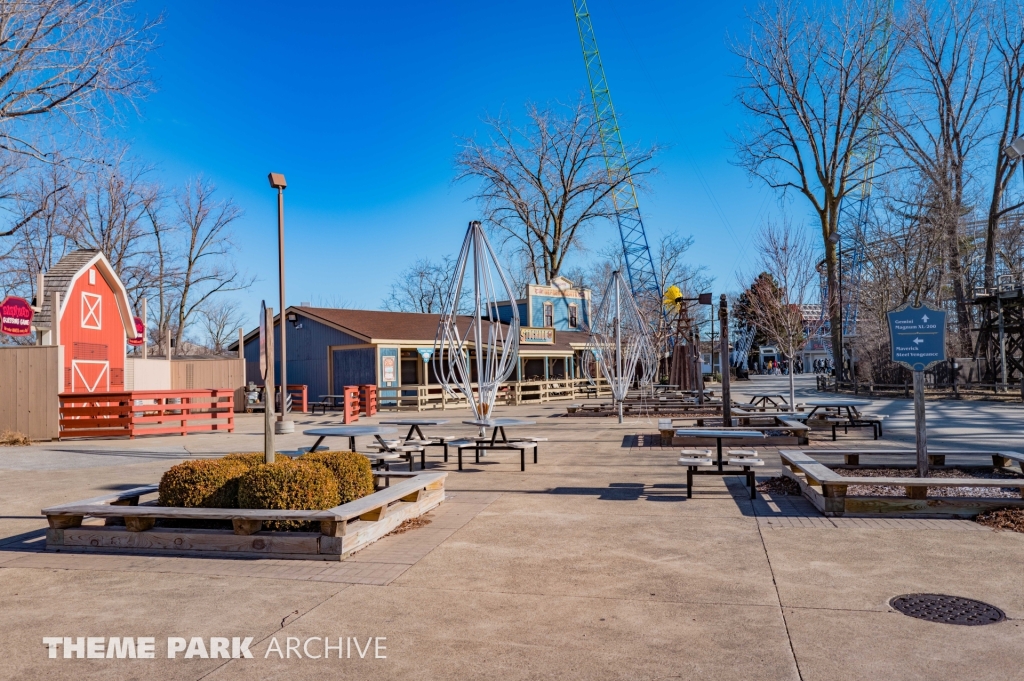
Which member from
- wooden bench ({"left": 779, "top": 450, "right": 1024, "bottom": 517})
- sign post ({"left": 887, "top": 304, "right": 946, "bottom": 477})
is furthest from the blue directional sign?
wooden bench ({"left": 779, "top": 450, "right": 1024, "bottom": 517})

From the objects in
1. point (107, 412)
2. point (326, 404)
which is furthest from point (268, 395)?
point (326, 404)

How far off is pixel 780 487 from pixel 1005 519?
8.50 ft

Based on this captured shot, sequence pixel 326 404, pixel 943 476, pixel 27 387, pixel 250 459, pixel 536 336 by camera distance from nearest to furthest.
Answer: pixel 250 459 < pixel 943 476 < pixel 27 387 < pixel 326 404 < pixel 536 336

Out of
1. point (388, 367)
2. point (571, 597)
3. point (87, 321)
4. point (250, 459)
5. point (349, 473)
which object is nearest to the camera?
point (571, 597)

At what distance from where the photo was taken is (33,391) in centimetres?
1703

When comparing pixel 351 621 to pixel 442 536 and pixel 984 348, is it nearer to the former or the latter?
pixel 442 536

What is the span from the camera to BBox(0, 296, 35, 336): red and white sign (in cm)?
→ 1709

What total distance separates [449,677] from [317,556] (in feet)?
9.01

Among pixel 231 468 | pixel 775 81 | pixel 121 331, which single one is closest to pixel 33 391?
pixel 121 331

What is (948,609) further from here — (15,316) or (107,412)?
(15,316)

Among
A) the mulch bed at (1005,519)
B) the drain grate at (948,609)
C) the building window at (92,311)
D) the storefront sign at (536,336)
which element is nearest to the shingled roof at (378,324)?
the storefront sign at (536,336)

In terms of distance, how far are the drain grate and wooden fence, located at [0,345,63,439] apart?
59.2 feet

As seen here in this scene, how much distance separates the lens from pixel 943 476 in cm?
888

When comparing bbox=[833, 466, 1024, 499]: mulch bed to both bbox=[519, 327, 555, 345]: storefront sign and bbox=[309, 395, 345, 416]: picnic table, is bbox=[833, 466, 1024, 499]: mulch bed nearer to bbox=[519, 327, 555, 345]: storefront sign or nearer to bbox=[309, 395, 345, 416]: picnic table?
bbox=[309, 395, 345, 416]: picnic table
